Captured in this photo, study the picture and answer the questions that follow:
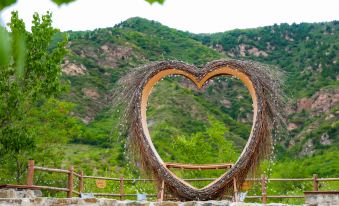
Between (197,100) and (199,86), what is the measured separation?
21.5 metres

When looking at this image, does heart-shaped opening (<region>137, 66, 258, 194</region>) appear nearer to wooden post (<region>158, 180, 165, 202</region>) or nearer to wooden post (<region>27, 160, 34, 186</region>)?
wooden post (<region>158, 180, 165, 202</region>)

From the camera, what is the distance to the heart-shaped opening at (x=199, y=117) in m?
18.2

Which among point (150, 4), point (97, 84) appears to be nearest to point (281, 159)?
point (97, 84)

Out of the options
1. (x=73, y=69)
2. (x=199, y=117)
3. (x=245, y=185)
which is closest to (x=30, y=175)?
(x=245, y=185)

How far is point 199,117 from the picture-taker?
90.4 ft

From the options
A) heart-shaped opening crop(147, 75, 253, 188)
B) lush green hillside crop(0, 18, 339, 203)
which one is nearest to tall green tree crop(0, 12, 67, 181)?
lush green hillside crop(0, 18, 339, 203)

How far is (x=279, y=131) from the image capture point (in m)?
8.24

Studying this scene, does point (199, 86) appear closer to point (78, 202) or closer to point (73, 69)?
point (78, 202)

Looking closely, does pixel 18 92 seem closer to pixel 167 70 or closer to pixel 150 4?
pixel 167 70

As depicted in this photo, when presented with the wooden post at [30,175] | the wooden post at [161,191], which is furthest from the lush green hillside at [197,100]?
the wooden post at [161,191]

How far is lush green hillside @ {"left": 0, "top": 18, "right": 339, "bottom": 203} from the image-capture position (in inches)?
825

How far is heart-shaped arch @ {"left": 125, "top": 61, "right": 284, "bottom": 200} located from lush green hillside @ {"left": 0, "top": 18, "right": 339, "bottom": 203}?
6.16 metres

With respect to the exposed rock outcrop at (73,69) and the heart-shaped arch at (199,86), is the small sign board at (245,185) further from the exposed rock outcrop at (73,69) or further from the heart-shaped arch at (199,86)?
the exposed rock outcrop at (73,69)

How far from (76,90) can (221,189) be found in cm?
2530
